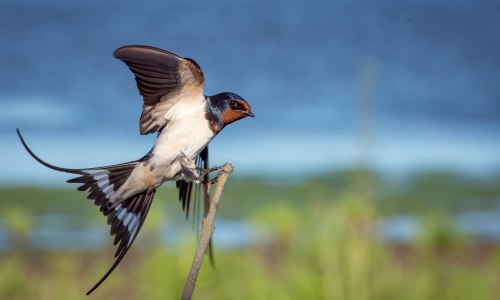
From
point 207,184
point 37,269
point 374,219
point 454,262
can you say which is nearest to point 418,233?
point 454,262

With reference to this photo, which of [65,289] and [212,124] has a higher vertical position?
[212,124]

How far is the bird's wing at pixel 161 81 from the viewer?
70.8 inches

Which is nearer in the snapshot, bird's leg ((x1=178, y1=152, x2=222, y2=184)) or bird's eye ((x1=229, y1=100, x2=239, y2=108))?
bird's leg ((x1=178, y1=152, x2=222, y2=184))

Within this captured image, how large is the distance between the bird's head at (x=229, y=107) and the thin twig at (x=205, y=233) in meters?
0.12

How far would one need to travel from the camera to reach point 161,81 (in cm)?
186

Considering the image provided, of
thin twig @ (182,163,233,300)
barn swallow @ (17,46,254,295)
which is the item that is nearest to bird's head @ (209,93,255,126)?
barn swallow @ (17,46,254,295)

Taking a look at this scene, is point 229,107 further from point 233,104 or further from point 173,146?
point 173,146

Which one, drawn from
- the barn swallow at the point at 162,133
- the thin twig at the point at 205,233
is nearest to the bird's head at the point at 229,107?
the barn swallow at the point at 162,133

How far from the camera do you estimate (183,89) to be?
191 cm

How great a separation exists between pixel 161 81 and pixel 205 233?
1.27 feet

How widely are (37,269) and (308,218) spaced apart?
5.65 m

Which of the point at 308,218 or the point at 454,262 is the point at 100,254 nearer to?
the point at 454,262

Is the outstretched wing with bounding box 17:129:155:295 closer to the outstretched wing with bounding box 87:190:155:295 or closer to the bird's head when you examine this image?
the outstretched wing with bounding box 87:190:155:295

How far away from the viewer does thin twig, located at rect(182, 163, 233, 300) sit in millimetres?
1621
